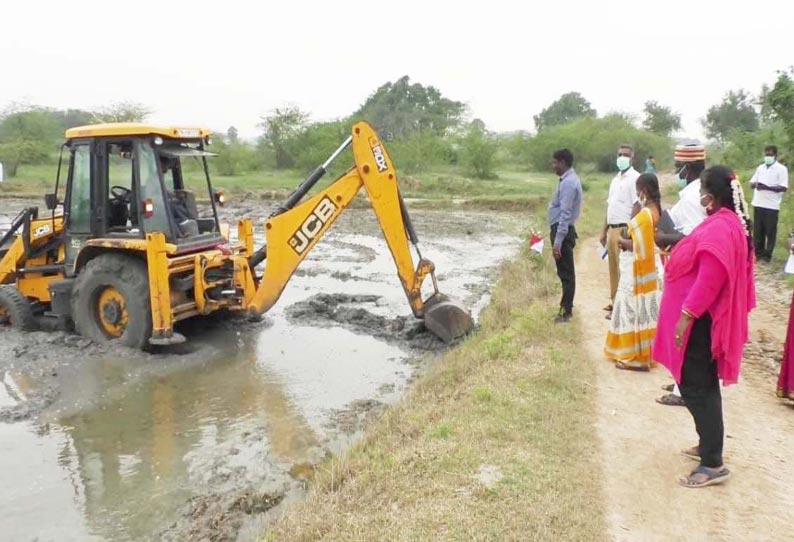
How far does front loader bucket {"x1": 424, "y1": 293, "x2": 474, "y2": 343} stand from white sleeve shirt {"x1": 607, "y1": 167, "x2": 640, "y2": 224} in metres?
1.88

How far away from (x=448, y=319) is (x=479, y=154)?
87.1 feet

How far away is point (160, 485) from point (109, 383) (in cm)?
226

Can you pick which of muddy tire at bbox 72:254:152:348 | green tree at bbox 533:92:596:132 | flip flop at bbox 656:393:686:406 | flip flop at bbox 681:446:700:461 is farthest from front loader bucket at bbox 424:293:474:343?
green tree at bbox 533:92:596:132

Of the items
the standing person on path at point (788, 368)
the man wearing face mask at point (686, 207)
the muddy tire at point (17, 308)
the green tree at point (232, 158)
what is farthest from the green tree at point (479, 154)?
the standing person on path at point (788, 368)

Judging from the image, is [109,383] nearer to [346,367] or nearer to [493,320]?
[346,367]

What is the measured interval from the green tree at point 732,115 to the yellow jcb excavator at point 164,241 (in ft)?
142

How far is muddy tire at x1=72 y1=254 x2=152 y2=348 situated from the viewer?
23.9ft

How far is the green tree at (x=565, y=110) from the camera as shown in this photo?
6538cm

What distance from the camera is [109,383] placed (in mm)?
6594

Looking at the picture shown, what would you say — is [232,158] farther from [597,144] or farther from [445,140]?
[597,144]

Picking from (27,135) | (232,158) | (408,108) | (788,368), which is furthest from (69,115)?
(788,368)

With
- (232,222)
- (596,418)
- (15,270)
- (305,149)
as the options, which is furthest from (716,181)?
(305,149)

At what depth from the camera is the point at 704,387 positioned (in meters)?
3.89

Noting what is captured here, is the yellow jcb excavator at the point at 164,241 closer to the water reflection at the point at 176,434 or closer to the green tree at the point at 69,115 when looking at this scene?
the water reflection at the point at 176,434
